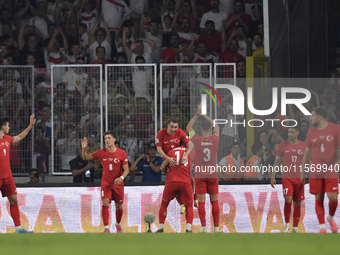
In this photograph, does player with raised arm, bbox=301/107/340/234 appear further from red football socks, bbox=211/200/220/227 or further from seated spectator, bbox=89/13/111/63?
seated spectator, bbox=89/13/111/63

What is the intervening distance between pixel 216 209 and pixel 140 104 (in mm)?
2287

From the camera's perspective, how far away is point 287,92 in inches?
360

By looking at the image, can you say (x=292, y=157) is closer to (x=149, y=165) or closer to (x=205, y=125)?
(x=205, y=125)

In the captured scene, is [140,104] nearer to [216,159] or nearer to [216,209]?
[216,159]

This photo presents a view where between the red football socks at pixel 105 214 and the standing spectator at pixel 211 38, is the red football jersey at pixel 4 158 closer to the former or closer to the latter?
the red football socks at pixel 105 214

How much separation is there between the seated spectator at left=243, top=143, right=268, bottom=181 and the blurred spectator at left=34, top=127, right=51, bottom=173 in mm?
3600

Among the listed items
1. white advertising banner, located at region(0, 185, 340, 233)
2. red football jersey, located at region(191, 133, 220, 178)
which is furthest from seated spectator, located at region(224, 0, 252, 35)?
white advertising banner, located at region(0, 185, 340, 233)

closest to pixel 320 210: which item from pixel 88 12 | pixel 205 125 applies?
pixel 205 125

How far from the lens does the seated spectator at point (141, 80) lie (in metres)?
9.15

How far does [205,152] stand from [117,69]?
224 centimetres

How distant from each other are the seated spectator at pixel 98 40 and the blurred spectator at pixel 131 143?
2.23 metres

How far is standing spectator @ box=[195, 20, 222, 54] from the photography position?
35.0 feet

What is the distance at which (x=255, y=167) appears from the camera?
9055 mm
